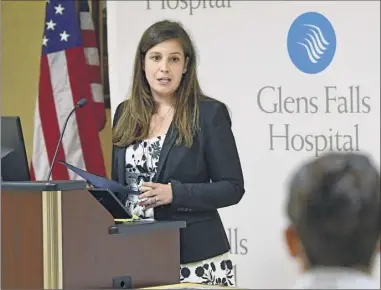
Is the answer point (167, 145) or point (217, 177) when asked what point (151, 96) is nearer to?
point (167, 145)

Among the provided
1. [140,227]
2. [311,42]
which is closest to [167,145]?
[140,227]

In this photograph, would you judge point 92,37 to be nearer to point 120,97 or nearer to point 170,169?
point 120,97

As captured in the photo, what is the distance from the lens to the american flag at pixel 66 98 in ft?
15.5

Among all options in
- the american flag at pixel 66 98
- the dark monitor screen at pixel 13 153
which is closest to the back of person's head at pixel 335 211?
the dark monitor screen at pixel 13 153

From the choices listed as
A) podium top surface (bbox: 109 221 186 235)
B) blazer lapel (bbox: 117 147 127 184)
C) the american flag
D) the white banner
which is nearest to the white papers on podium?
podium top surface (bbox: 109 221 186 235)

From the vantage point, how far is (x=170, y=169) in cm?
284

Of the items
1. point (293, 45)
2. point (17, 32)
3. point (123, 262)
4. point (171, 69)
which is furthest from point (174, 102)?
point (17, 32)

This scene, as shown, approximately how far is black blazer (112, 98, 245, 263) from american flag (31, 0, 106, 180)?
6.12 feet

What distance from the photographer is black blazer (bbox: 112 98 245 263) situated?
2832 millimetres

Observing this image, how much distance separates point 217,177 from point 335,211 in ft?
5.37

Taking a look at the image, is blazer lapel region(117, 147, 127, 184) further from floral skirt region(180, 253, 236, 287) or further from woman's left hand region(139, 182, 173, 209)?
floral skirt region(180, 253, 236, 287)

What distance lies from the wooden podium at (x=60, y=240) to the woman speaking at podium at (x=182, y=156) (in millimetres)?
454

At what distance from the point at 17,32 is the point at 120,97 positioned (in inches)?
58.9

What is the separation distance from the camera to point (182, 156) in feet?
9.33
